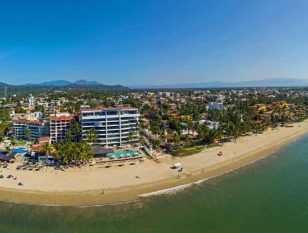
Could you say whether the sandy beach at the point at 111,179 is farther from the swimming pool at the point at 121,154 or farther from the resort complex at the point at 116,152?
the swimming pool at the point at 121,154

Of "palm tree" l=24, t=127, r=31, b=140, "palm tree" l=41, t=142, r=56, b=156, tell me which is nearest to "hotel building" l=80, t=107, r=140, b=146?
"palm tree" l=41, t=142, r=56, b=156

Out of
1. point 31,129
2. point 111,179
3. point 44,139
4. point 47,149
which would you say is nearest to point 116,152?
point 47,149

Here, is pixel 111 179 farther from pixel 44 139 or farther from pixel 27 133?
pixel 27 133

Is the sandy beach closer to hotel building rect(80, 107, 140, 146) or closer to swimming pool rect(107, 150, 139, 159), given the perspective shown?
swimming pool rect(107, 150, 139, 159)

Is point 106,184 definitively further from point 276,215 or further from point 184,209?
point 276,215

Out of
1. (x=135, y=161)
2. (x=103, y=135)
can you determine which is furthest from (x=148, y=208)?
(x=103, y=135)
